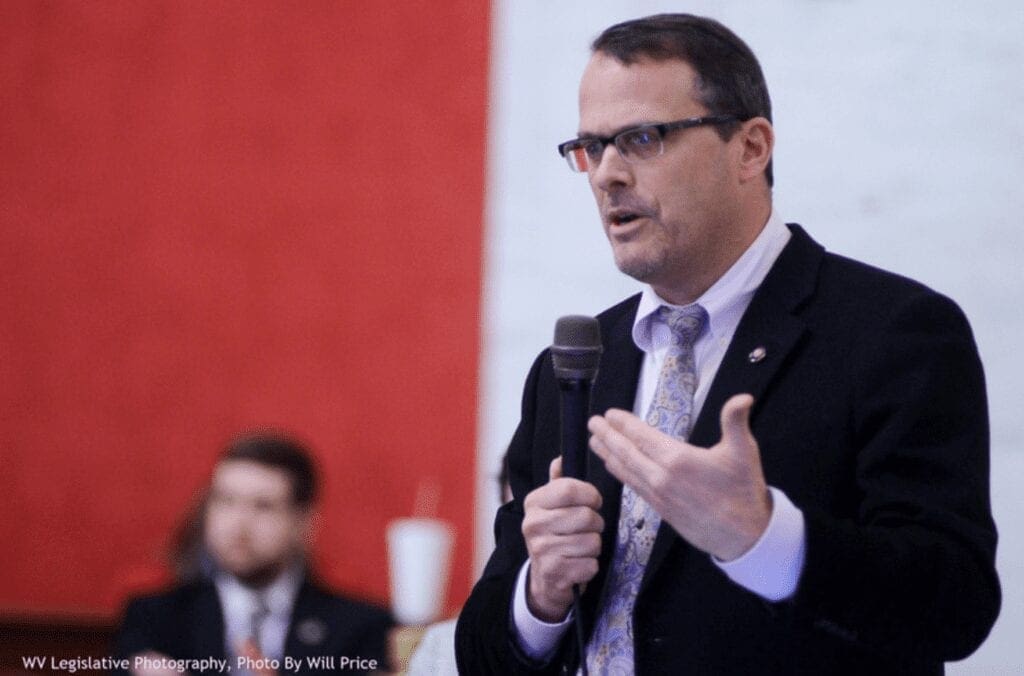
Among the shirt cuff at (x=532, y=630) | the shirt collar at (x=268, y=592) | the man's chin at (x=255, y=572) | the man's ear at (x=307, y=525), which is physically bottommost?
the shirt collar at (x=268, y=592)

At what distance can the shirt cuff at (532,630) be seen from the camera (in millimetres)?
1497

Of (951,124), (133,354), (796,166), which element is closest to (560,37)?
(796,166)

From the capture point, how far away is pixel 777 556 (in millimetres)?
1226

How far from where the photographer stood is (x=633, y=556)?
1491mm

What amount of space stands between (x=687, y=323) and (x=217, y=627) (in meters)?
1.90

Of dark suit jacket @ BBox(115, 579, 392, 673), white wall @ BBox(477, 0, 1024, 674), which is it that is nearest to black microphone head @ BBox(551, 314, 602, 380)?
white wall @ BBox(477, 0, 1024, 674)

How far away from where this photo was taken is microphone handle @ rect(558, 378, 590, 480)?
1.38 metres

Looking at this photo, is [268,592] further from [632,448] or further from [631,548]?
[632,448]

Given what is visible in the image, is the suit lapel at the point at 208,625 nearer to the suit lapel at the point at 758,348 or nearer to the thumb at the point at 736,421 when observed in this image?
the suit lapel at the point at 758,348

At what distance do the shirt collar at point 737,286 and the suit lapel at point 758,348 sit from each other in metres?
0.03

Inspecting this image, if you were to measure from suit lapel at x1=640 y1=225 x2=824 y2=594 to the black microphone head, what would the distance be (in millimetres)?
158

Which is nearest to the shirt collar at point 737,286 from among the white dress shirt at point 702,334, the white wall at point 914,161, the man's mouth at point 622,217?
the white dress shirt at point 702,334

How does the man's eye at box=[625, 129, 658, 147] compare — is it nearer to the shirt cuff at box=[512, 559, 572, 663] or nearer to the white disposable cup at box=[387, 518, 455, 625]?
the shirt cuff at box=[512, 559, 572, 663]

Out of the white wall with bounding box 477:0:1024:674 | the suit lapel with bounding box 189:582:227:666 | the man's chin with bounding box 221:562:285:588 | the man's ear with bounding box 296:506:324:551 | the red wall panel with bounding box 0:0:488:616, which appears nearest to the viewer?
the white wall with bounding box 477:0:1024:674
